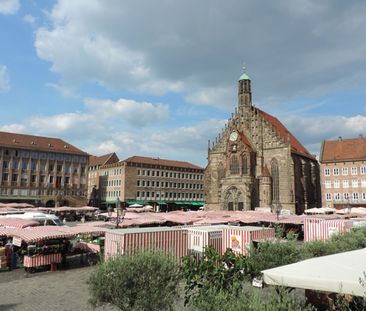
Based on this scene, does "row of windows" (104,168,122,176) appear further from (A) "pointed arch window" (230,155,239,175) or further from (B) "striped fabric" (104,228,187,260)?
(B) "striped fabric" (104,228,187,260)

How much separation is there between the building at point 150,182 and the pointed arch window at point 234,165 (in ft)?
98.8

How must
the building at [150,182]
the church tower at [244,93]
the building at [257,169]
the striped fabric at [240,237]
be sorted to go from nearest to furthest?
the striped fabric at [240,237], the building at [257,169], the church tower at [244,93], the building at [150,182]

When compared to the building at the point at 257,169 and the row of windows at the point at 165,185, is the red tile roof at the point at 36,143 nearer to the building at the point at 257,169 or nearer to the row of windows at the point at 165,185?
the row of windows at the point at 165,185

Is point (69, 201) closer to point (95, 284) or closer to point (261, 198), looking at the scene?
point (261, 198)

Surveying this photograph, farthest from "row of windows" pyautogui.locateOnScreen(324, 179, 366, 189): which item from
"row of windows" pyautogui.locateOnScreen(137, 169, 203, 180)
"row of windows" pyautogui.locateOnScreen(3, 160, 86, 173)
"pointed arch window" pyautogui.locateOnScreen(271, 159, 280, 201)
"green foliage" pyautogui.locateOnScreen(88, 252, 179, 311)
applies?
"green foliage" pyautogui.locateOnScreen(88, 252, 179, 311)

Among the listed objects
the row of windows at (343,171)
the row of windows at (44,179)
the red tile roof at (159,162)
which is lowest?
the row of windows at (44,179)

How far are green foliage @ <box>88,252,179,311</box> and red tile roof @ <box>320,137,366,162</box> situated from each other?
60.6 metres

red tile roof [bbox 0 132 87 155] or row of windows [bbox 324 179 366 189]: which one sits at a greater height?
red tile roof [bbox 0 132 87 155]

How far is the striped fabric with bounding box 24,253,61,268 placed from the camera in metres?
18.3

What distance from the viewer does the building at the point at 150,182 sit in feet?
281

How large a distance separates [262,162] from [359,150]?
55.4ft

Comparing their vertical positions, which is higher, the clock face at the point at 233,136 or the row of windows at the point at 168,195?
the clock face at the point at 233,136

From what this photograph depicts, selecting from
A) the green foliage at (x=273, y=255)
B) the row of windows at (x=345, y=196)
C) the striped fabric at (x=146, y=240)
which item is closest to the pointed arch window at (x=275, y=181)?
the row of windows at (x=345, y=196)

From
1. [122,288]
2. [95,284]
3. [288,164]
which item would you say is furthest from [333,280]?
[288,164]
